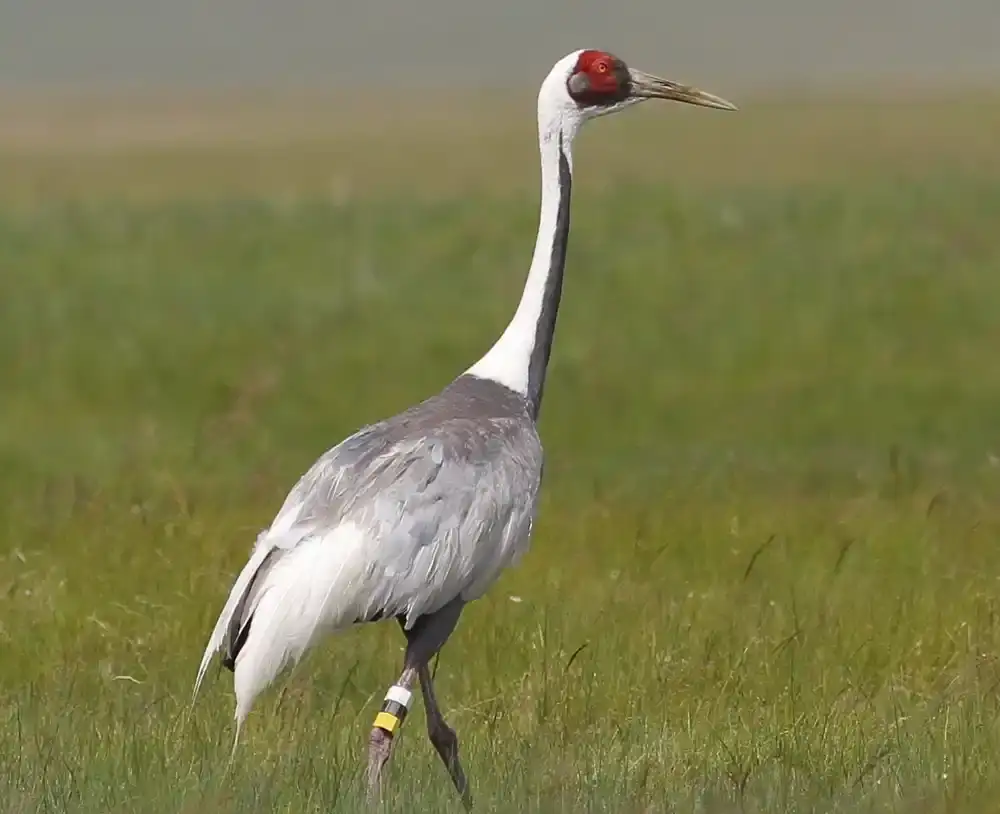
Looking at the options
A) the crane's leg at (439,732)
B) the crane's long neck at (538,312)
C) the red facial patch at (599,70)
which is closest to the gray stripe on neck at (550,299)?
the crane's long neck at (538,312)

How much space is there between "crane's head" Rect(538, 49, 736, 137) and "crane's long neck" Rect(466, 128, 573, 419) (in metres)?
0.26

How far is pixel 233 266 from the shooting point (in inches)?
754

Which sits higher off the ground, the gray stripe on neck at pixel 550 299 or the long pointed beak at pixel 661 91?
the long pointed beak at pixel 661 91

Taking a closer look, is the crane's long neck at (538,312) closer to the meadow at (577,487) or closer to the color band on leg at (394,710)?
the meadow at (577,487)

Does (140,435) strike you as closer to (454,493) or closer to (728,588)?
(728,588)

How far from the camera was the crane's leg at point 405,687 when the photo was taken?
6035mm

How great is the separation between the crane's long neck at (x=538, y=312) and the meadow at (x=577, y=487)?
3.04 feet

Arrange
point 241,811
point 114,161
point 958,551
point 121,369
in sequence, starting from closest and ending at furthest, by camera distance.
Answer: point 241,811 < point 958,551 < point 121,369 < point 114,161

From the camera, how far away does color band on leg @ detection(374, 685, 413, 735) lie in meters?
6.09

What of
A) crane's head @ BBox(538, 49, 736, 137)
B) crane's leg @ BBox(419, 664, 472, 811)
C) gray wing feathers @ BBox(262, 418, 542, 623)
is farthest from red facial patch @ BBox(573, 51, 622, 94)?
crane's leg @ BBox(419, 664, 472, 811)

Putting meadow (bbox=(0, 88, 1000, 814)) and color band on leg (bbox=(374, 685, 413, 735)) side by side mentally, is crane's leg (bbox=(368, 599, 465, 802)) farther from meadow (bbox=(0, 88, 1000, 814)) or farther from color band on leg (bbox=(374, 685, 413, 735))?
meadow (bbox=(0, 88, 1000, 814))

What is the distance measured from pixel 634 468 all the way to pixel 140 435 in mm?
3194

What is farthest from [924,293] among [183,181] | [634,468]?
[183,181]

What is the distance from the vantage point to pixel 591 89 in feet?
23.9
